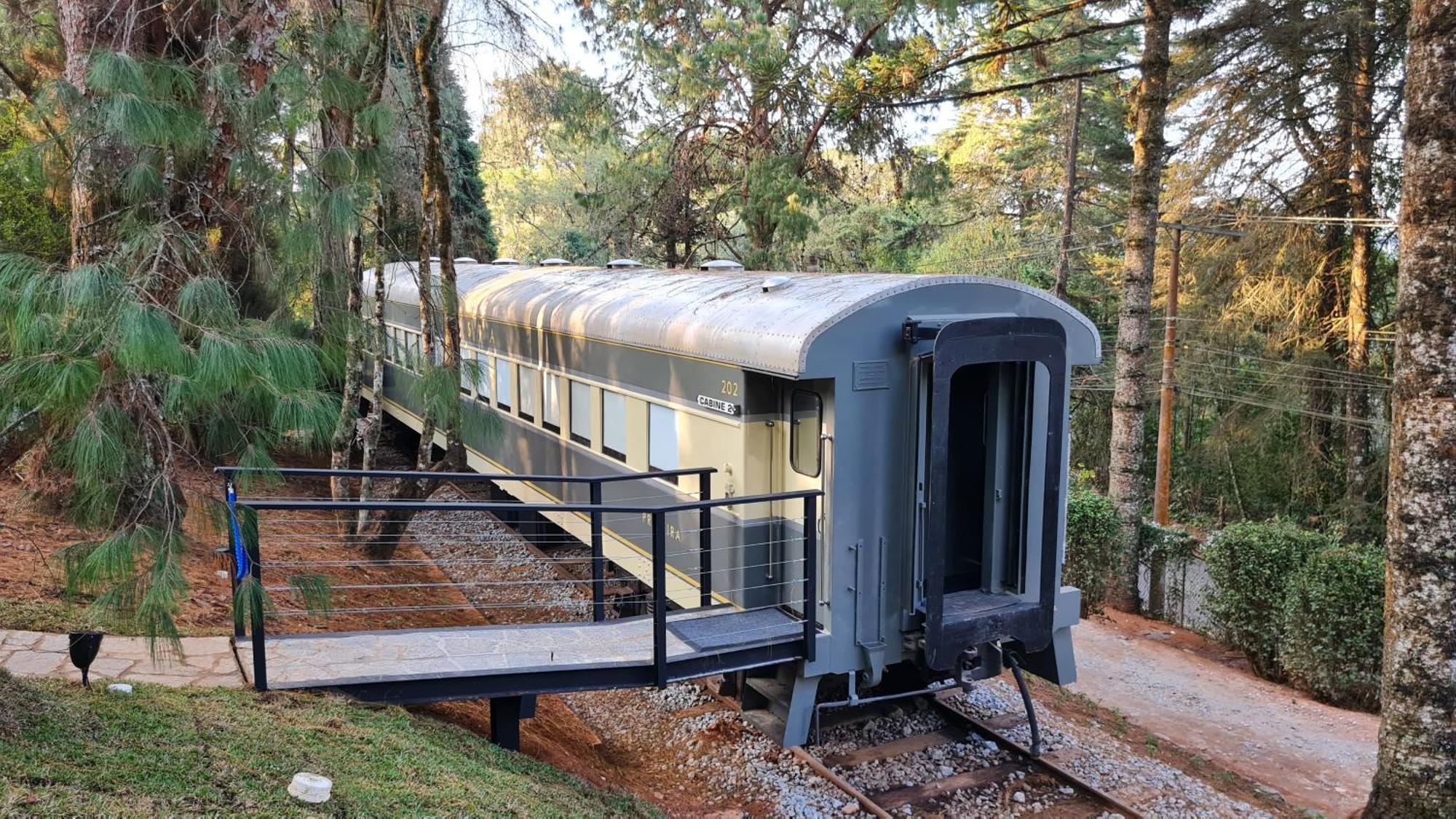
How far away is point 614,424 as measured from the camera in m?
8.52

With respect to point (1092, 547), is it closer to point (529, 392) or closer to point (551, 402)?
point (551, 402)

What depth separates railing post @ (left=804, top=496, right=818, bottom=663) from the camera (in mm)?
5828

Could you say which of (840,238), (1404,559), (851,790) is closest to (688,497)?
(851,790)

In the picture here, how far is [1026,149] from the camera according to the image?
24609mm

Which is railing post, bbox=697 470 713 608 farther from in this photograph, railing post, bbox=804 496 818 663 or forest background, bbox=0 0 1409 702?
forest background, bbox=0 0 1409 702

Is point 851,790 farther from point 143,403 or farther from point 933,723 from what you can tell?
point 143,403

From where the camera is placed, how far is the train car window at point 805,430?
6059mm

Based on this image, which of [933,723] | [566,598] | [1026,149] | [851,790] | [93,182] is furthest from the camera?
[1026,149]

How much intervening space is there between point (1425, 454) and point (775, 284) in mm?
4068

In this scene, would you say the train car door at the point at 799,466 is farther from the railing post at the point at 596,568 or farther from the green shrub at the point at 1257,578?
the green shrub at the point at 1257,578

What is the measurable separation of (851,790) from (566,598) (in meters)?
4.61

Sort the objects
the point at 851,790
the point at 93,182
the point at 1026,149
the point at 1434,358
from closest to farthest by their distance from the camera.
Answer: the point at 93,182, the point at 1434,358, the point at 851,790, the point at 1026,149

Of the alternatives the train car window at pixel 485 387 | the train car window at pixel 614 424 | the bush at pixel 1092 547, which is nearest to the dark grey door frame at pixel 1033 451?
the train car window at pixel 614 424

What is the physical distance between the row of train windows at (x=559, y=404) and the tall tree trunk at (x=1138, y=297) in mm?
6268
